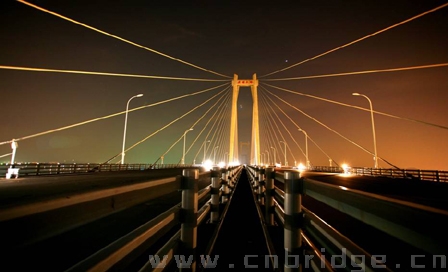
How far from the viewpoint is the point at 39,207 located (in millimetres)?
1032

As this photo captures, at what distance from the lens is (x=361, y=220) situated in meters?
1.50

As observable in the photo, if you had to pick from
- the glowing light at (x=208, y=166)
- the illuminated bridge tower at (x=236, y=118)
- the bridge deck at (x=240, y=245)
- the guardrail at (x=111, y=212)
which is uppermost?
the illuminated bridge tower at (x=236, y=118)

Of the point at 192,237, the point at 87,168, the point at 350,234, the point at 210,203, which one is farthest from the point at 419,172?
the point at 87,168

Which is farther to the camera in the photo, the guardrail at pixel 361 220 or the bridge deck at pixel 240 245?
the bridge deck at pixel 240 245

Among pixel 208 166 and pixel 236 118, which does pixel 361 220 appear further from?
pixel 236 118

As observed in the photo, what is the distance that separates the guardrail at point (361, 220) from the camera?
100 centimetres

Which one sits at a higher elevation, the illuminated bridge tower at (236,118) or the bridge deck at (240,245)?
the illuminated bridge tower at (236,118)

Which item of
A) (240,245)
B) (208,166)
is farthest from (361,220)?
(208,166)

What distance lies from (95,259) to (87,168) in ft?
110

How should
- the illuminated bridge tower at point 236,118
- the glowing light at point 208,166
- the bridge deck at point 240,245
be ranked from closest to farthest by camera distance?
the bridge deck at point 240,245 < the glowing light at point 208,166 < the illuminated bridge tower at point 236,118

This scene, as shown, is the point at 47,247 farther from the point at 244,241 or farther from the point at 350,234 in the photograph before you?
the point at 350,234

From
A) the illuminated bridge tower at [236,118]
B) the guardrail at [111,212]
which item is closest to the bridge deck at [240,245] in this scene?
the guardrail at [111,212]

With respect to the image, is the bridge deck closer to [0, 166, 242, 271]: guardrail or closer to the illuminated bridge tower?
[0, 166, 242, 271]: guardrail

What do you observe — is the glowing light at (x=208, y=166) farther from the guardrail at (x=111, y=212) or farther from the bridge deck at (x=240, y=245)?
the guardrail at (x=111, y=212)
